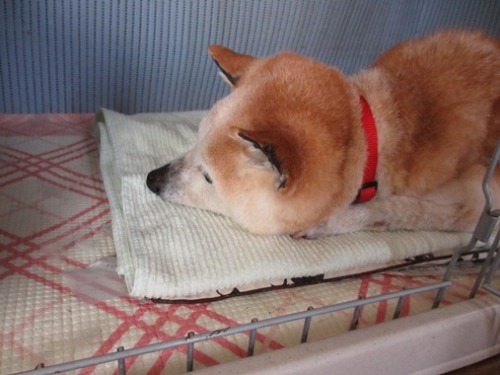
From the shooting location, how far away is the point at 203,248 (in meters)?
0.92

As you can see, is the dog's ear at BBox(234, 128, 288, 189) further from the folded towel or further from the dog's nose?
the dog's nose

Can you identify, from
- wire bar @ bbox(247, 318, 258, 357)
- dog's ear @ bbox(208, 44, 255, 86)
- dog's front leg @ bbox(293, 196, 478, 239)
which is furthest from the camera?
dog's ear @ bbox(208, 44, 255, 86)

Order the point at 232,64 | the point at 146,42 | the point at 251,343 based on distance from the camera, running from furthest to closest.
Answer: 1. the point at 146,42
2. the point at 232,64
3. the point at 251,343

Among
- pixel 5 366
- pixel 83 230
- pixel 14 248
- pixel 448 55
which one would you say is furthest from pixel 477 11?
pixel 5 366

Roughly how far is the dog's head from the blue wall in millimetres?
640

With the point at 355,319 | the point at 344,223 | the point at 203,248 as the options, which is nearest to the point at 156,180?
the point at 203,248

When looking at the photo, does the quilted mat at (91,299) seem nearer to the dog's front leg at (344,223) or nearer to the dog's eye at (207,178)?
the dog's front leg at (344,223)

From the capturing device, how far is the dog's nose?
1.08m

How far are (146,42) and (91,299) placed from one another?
106 cm

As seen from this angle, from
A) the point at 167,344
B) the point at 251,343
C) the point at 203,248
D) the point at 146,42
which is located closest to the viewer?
the point at 167,344

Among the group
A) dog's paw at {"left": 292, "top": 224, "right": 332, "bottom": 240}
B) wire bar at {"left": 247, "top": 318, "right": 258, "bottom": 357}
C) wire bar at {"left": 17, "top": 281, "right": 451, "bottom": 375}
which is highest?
wire bar at {"left": 17, "top": 281, "right": 451, "bottom": 375}

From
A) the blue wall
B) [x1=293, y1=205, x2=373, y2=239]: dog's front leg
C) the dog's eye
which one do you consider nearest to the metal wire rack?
[x1=293, y1=205, x2=373, y2=239]: dog's front leg

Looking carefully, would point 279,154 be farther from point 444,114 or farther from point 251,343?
point 444,114

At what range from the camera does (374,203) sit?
1.07 metres
